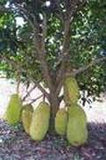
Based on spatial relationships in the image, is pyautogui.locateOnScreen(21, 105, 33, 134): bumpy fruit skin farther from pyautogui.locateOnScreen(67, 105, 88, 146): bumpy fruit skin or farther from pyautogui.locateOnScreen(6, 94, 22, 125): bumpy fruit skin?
pyautogui.locateOnScreen(67, 105, 88, 146): bumpy fruit skin

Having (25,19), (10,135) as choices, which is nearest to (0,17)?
(25,19)

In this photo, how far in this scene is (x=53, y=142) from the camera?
3814 millimetres

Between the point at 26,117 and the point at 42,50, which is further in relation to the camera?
the point at 26,117

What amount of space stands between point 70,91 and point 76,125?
0.80 ft

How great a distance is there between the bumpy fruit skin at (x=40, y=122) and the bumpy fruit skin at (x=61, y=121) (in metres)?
0.07

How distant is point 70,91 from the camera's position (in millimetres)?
3615

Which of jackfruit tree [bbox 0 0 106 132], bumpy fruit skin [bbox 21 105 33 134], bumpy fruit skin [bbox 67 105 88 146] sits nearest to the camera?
jackfruit tree [bbox 0 0 106 132]

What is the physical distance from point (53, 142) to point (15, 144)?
0.28 m

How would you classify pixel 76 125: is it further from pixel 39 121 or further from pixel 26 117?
pixel 26 117

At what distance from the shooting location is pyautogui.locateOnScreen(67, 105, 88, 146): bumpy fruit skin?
3.57m

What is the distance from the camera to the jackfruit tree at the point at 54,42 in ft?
11.2

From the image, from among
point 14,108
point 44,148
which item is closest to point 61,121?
point 44,148

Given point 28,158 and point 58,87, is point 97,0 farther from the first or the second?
point 28,158

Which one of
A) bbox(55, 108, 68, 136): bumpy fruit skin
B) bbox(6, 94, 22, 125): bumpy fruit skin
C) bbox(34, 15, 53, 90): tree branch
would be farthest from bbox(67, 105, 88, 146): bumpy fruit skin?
bbox(6, 94, 22, 125): bumpy fruit skin
